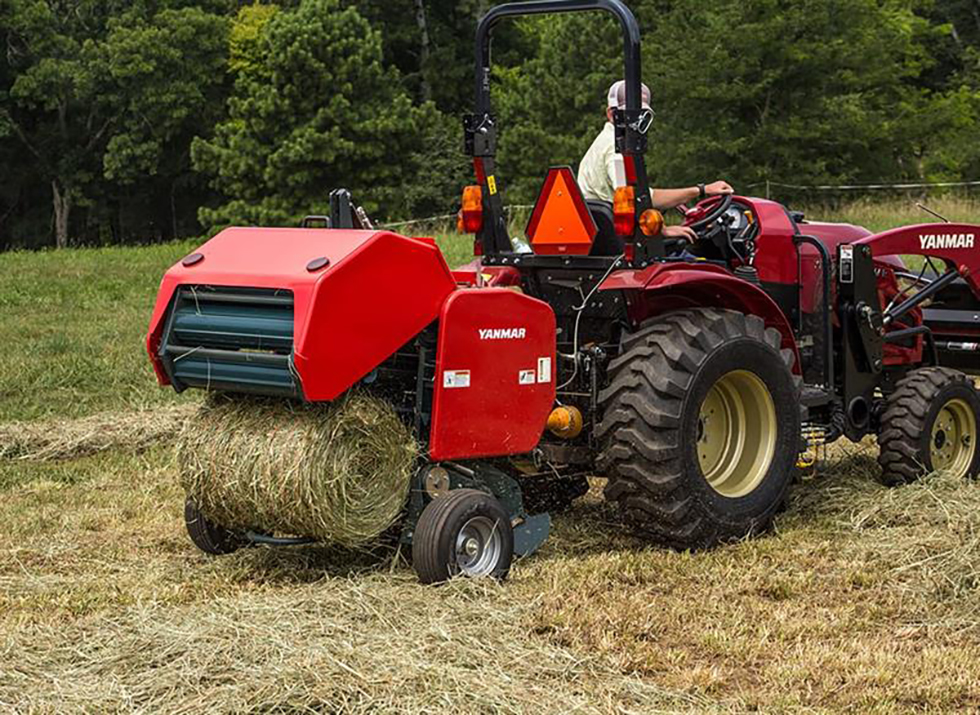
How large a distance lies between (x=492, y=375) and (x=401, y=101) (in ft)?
114

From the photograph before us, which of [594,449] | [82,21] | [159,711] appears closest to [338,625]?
[159,711]

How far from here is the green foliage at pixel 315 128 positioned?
3934 centimetres

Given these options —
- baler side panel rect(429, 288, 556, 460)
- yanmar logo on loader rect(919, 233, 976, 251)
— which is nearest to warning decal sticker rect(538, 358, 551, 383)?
baler side panel rect(429, 288, 556, 460)

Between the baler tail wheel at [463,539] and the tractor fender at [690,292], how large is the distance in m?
1.15

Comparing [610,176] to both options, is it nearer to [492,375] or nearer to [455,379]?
[492,375]

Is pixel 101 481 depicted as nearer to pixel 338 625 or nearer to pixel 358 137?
pixel 338 625

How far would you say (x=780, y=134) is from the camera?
30.0 m

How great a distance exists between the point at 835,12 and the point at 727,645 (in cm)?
2800

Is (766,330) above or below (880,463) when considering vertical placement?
above

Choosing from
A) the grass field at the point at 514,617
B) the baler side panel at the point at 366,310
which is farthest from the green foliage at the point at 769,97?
the baler side panel at the point at 366,310

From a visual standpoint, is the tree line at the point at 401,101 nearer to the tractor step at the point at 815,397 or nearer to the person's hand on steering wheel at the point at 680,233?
the tractor step at the point at 815,397

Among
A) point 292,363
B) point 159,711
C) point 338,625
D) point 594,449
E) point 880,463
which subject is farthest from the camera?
point 880,463

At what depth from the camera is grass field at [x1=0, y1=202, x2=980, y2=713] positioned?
4297mm

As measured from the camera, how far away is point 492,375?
575 cm
